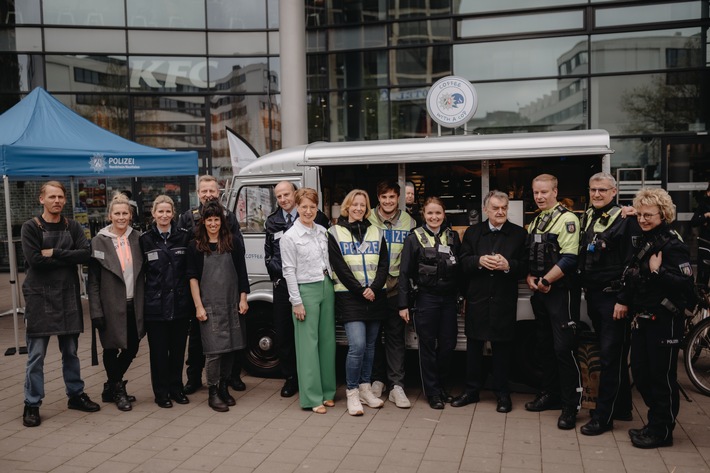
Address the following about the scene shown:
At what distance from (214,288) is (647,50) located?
448 inches

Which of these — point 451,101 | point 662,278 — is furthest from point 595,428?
point 451,101

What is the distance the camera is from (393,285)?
5.83 m

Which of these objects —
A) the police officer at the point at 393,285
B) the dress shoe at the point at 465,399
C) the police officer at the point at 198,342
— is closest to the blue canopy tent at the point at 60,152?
the police officer at the point at 198,342

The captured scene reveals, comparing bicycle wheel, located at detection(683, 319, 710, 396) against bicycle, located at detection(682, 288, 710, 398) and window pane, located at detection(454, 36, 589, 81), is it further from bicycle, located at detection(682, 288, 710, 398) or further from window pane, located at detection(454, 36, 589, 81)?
window pane, located at detection(454, 36, 589, 81)

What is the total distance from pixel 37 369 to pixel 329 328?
2.52 metres

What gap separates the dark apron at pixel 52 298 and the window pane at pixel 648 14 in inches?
474

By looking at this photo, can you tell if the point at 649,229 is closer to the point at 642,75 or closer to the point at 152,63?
the point at 642,75

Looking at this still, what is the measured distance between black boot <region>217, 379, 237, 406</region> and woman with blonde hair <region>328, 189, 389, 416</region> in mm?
1112

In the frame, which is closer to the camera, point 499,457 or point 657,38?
point 499,457

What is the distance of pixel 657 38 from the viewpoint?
13.2m

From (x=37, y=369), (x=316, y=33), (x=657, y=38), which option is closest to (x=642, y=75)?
(x=657, y=38)

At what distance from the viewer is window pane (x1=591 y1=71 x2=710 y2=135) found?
42.7ft

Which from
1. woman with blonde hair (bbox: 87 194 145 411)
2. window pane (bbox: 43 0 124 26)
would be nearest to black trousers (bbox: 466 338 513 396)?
woman with blonde hair (bbox: 87 194 145 411)

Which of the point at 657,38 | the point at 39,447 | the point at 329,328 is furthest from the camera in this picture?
the point at 657,38
